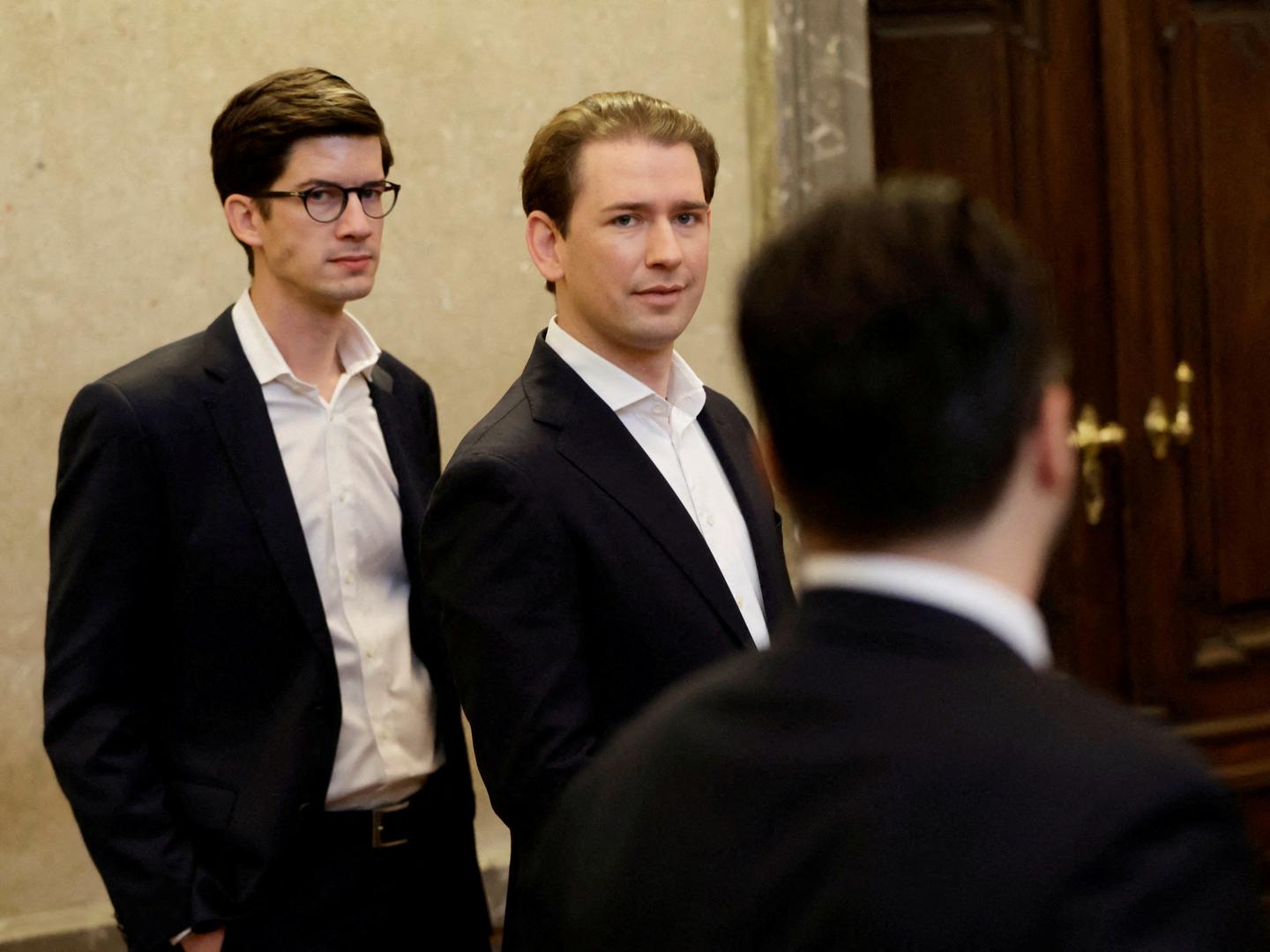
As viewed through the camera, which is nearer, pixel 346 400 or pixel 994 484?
pixel 994 484

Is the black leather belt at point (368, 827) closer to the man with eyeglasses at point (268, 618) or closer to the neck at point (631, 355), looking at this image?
the man with eyeglasses at point (268, 618)

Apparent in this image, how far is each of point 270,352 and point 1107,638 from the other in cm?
243

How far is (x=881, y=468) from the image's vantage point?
0.88 m

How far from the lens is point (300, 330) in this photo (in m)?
2.38

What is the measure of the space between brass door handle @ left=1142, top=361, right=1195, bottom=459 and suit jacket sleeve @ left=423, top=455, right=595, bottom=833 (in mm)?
2486

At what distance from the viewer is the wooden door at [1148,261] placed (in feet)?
12.5

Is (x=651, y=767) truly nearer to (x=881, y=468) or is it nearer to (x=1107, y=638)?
(x=881, y=468)

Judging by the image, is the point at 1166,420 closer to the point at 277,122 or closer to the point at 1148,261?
the point at 1148,261

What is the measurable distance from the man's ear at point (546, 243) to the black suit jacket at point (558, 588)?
0.64ft

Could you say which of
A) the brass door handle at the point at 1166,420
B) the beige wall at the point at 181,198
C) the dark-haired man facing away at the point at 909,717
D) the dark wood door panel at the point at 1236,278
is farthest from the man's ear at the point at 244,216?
the dark wood door panel at the point at 1236,278

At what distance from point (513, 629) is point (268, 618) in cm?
62

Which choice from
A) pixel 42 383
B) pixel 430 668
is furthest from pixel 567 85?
pixel 430 668

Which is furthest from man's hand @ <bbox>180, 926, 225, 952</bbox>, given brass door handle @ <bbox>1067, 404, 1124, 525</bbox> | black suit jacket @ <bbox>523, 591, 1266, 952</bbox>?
brass door handle @ <bbox>1067, 404, 1124, 525</bbox>

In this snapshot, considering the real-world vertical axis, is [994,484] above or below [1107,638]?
above
